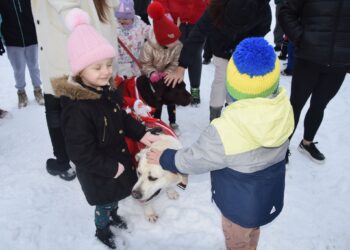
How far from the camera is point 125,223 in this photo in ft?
8.93

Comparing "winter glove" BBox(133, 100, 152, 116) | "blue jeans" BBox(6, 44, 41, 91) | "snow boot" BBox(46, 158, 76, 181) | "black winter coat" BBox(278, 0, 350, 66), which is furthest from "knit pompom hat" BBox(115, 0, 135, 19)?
"blue jeans" BBox(6, 44, 41, 91)

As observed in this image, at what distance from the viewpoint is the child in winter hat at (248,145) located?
1.56 meters

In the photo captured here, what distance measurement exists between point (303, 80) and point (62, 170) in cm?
249

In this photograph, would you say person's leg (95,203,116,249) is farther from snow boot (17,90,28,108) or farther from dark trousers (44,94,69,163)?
snow boot (17,90,28,108)

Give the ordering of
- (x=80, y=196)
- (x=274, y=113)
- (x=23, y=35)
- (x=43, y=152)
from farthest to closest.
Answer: (x=23, y=35) < (x=43, y=152) < (x=80, y=196) < (x=274, y=113)

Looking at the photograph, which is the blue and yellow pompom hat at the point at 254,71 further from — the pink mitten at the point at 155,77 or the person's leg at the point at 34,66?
the person's leg at the point at 34,66

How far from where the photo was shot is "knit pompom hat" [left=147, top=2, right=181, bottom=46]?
10.6ft

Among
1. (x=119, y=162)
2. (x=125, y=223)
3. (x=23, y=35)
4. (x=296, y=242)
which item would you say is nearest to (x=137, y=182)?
(x=119, y=162)

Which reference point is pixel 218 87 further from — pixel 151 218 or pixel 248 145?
pixel 248 145

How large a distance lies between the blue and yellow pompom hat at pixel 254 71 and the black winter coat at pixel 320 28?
4.73ft

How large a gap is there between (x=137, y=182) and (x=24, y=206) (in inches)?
47.6

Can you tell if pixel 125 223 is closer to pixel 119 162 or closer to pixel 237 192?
pixel 119 162

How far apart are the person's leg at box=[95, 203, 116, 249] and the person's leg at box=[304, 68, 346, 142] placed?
2.23 metres

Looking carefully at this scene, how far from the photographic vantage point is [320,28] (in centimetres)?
278
